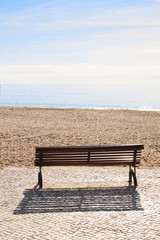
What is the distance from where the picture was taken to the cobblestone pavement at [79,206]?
4527 millimetres

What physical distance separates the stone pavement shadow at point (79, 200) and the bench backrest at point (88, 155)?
593 millimetres

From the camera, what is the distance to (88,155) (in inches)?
277

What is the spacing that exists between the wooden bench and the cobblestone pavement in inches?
19.2

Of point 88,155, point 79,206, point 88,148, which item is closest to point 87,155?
point 88,155

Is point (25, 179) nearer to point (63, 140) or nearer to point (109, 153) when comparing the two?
point (109, 153)

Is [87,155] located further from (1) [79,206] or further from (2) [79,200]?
(1) [79,206]

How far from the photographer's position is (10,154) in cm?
1073

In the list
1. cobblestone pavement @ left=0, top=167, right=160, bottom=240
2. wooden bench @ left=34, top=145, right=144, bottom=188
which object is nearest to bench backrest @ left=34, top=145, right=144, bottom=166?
wooden bench @ left=34, top=145, right=144, bottom=188

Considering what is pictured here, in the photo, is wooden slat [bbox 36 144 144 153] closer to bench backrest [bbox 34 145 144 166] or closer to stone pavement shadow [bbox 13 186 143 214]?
bench backrest [bbox 34 145 144 166]

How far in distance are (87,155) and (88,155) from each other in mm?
24

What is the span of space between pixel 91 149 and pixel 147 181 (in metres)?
1.52

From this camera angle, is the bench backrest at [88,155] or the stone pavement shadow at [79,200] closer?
the stone pavement shadow at [79,200]

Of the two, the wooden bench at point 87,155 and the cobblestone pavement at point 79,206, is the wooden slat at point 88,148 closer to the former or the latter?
the wooden bench at point 87,155

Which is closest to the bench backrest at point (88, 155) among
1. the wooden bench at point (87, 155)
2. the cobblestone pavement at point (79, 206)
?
the wooden bench at point (87, 155)
